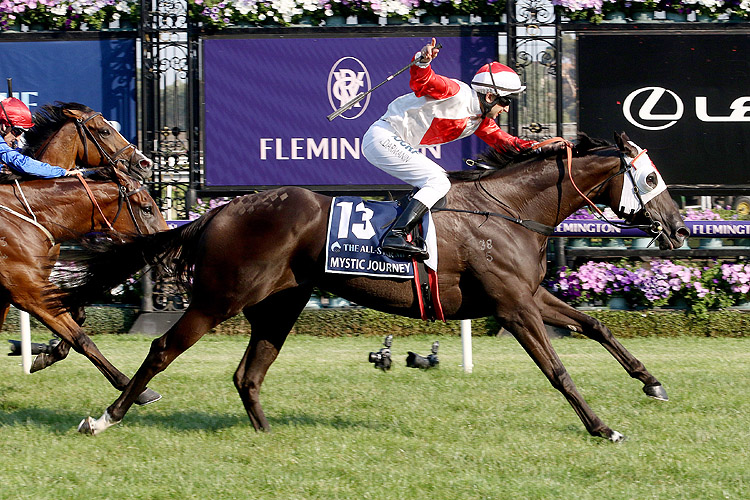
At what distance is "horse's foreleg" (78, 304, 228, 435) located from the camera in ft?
16.4

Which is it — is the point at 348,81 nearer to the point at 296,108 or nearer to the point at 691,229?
the point at 296,108

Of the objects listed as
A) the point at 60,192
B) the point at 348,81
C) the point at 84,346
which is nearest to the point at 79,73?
the point at 348,81

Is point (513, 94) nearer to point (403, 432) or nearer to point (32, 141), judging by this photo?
point (403, 432)

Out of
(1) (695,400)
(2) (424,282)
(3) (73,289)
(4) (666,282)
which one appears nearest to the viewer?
(2) (424,282)

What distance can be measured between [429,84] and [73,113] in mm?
3262

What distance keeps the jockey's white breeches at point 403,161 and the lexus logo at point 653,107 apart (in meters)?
4.83

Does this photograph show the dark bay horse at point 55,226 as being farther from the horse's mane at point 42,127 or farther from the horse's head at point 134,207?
the horse's mane at point 42,127

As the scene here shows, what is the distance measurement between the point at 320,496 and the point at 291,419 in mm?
1600

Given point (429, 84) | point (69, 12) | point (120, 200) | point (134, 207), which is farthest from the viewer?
point (69, 12)

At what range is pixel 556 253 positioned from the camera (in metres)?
9.36

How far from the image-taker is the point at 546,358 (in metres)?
4.91

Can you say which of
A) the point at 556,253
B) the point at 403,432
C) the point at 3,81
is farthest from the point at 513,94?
the point at 3,81

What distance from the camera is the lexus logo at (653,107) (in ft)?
30.9

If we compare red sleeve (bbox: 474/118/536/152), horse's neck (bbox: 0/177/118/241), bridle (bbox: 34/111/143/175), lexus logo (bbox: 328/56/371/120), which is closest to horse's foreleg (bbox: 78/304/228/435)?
horse's neck (bbox: 0/177/118/241)
